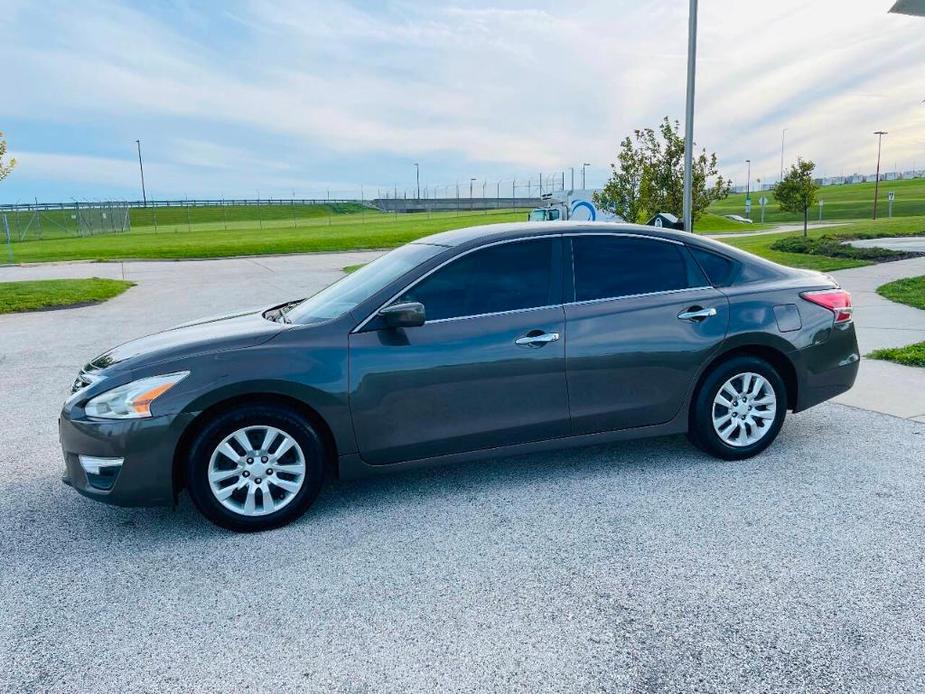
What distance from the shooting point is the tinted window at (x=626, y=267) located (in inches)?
181

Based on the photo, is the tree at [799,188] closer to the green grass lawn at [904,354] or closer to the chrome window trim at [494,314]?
the green grass lawn at [904,354]

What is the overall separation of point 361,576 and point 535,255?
7.10 feet

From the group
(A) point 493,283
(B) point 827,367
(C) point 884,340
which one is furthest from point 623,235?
(C) point 884,340

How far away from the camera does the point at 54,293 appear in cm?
1490

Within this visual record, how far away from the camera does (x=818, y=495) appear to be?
4293mm

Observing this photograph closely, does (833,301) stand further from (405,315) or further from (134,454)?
(134,454)


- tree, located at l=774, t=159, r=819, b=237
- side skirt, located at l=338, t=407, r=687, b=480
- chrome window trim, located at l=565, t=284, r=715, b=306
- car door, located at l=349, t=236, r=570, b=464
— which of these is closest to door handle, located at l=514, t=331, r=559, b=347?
car door, located at l=349, t=236, r=570, b=464

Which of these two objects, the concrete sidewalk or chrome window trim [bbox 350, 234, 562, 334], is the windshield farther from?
the concrete sidewalk

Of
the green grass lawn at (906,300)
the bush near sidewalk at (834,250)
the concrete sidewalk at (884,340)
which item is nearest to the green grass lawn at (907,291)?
the green grass lawn at (906,300)

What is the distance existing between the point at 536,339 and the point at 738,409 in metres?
1.53

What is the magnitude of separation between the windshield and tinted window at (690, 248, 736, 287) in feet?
5.70

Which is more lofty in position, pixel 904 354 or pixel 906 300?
pixel 906 300

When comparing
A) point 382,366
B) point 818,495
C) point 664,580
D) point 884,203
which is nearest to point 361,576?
point 382,366

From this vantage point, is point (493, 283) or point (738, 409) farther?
point (738, 409)
